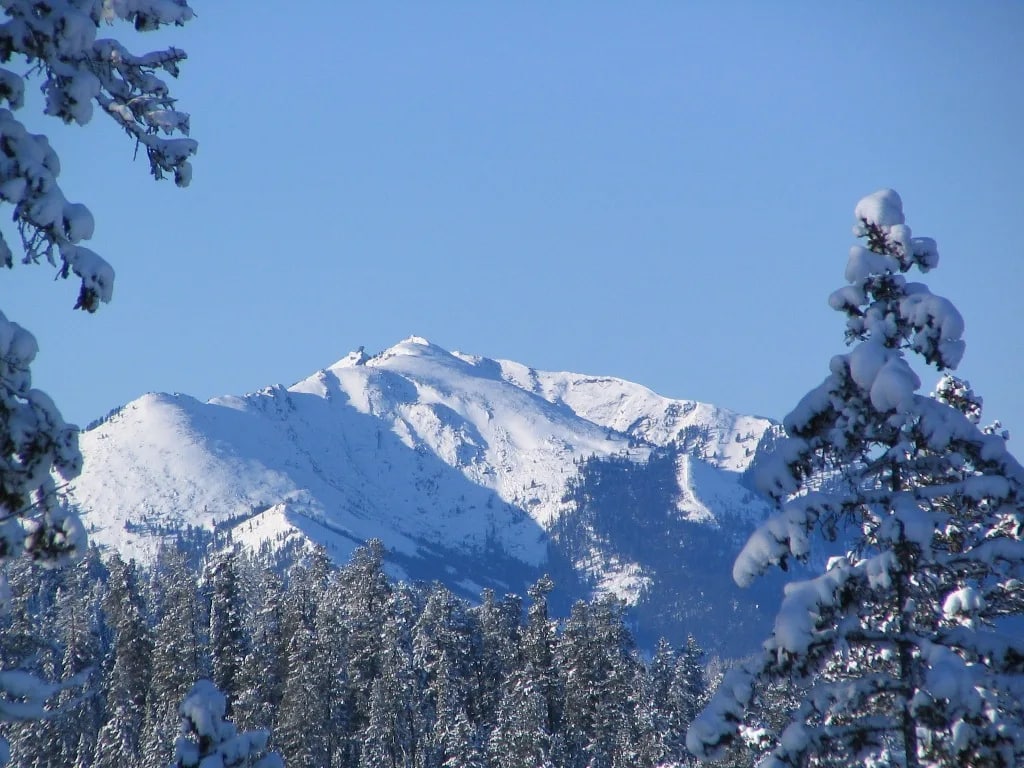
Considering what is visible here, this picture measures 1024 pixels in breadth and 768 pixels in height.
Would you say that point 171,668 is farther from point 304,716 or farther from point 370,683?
point 370,683

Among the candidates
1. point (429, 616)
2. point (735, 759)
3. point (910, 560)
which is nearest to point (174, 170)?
point (910, 560)

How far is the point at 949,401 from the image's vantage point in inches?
949

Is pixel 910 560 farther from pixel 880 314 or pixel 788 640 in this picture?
pixel 880 314

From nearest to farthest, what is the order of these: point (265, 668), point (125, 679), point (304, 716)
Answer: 1. point (304, 716)
2. point (265, 668)
3. point (125, 679)

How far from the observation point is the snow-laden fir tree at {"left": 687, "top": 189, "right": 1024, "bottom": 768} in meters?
13.0

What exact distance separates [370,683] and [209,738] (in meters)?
54.4

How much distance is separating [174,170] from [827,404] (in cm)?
768

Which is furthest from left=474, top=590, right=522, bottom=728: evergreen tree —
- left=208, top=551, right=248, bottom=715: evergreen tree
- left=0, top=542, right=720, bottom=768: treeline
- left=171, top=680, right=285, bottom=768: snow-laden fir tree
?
left=171, top=680, right=285, bottom=768: snow-laden fir tree

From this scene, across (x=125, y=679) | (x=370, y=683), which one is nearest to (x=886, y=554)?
(x=370, y=683)

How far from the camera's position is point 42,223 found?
9.02 metres

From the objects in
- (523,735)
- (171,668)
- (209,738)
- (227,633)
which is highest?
(227,633)

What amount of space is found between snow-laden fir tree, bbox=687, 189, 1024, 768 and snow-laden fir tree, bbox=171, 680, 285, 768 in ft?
23.5

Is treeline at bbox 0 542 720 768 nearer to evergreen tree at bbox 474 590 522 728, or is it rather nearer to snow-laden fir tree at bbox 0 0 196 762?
evergreen tree at bbox 474 590 522 728

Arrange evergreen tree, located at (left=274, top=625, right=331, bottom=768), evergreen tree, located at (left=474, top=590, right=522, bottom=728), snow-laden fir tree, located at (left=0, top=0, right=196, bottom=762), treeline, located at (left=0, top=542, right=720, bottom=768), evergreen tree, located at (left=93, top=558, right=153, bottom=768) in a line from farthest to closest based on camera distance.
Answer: evergreen tree, located at (left=474, top=590, right=522, bottom=728)
evergreen tree, located at (left=93, top=558, right=153, bottom=768)
evergreen tree, located at (left=274, top=625, right=331, bottom=768)
treeline, located at (left=0, top=542, right=720, bottom=768)
snow-laden fir tree, located at (left=0, top=0, right=196, bottom=762)
